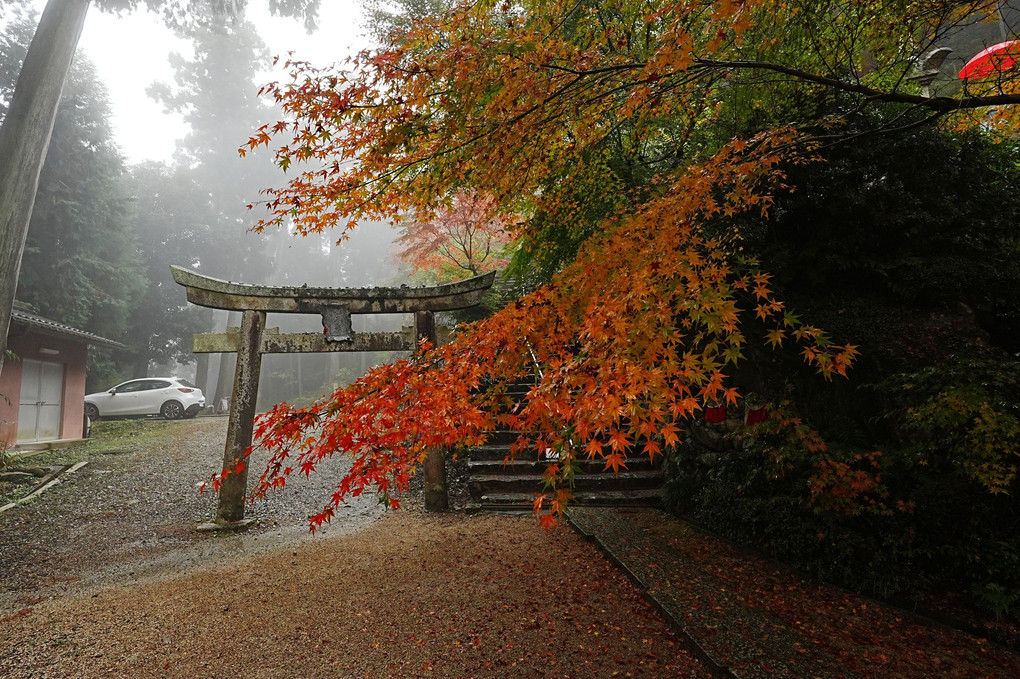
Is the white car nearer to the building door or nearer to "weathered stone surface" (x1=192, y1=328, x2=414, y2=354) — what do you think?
the building door

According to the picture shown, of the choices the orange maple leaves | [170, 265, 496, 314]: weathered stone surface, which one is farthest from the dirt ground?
[170, 265, 496, 314]: weathered stone surface

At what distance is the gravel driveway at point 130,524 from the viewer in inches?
203

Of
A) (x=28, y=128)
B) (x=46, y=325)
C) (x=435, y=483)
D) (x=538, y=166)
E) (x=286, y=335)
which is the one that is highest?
(x=28, y=128)

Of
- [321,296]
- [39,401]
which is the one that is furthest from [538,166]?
[39,401]

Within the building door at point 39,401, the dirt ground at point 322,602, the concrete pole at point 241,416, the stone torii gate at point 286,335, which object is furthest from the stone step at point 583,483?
the building door at point 39,401

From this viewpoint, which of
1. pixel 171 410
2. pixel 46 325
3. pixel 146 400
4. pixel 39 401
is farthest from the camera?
pixel 171 410

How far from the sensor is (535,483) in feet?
23.6

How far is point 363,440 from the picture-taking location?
3.34 meters

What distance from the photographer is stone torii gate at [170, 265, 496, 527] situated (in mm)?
6418

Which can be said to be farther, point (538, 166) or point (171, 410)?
point (171, 410)

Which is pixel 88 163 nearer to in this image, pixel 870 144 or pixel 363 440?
pixel 363 440

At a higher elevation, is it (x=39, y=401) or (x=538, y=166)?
(x=538, y=166)

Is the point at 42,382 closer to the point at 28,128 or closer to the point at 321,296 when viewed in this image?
the point at 28,128

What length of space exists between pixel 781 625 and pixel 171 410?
19242mm
